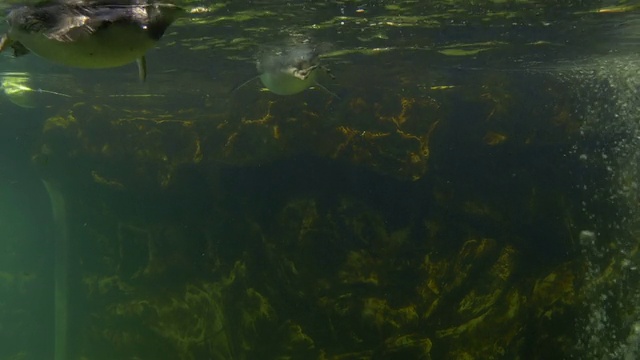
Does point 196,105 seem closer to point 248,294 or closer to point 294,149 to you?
point 294,149

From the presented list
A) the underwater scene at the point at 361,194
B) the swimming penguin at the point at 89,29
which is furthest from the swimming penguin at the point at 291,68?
the swimming penguin at the point at 89,29

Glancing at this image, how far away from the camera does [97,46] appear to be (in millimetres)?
3420

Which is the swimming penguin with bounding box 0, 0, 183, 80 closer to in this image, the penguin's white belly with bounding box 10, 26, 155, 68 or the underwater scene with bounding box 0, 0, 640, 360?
the penguin's white belly with bounding box 10, 26, 155, 68

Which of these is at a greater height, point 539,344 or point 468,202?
point 468,202

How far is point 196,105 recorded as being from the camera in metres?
17.1

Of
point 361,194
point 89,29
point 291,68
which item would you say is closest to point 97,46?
point 89,29

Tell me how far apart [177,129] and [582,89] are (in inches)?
476

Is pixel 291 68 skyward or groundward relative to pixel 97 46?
groundward

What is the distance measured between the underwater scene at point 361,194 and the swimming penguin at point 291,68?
0.41 ft

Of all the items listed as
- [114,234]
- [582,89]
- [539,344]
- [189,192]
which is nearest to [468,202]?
[539,344]

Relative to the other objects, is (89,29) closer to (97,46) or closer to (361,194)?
(97,46)

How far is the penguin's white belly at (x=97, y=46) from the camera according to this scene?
3400mm

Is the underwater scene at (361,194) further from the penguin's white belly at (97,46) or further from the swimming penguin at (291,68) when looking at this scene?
the penguin's white belly at (97,46)

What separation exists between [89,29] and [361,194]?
11.6 meters
